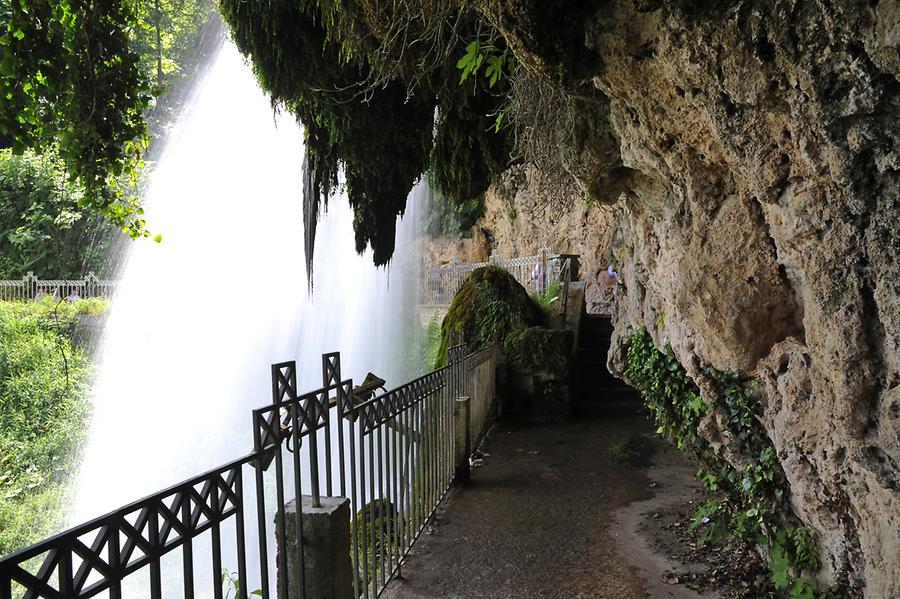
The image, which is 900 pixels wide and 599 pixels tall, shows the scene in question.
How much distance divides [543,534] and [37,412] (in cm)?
1821

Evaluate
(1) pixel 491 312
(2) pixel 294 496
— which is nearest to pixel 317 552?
(2) pixel 294 496

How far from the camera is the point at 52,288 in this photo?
23.6m

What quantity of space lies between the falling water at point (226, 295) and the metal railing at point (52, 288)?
117 cm

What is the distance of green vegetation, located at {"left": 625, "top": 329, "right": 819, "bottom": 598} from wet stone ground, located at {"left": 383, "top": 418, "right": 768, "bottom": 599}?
0.93ft

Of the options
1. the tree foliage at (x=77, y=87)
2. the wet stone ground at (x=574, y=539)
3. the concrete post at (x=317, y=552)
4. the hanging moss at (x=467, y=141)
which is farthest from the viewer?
the hanging moss at (x=467, y=141)

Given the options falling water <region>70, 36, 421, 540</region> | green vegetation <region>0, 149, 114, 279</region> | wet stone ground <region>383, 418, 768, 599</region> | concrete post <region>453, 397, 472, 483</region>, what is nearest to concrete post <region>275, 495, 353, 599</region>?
wet stone ground <region>383, 418, 768, 599</region>

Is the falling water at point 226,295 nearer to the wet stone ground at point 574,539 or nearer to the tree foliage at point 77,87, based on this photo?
the tree foliage at point 77,87

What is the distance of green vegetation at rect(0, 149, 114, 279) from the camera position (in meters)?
23.6

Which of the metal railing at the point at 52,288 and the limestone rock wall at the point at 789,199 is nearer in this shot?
the limestone rock wall at the point at 789,199

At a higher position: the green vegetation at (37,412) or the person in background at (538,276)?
the person in background at (538,276)

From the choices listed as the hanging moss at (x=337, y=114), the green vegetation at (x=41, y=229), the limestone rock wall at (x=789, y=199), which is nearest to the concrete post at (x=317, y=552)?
the limestone rock wall at (x=789, y=199)

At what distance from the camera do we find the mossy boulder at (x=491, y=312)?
33.7ft

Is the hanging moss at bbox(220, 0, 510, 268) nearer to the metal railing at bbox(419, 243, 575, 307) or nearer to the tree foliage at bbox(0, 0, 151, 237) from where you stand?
the tree foliage at bbox(0, 0, 151, 237)

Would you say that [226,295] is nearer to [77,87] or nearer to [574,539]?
[77,87]
